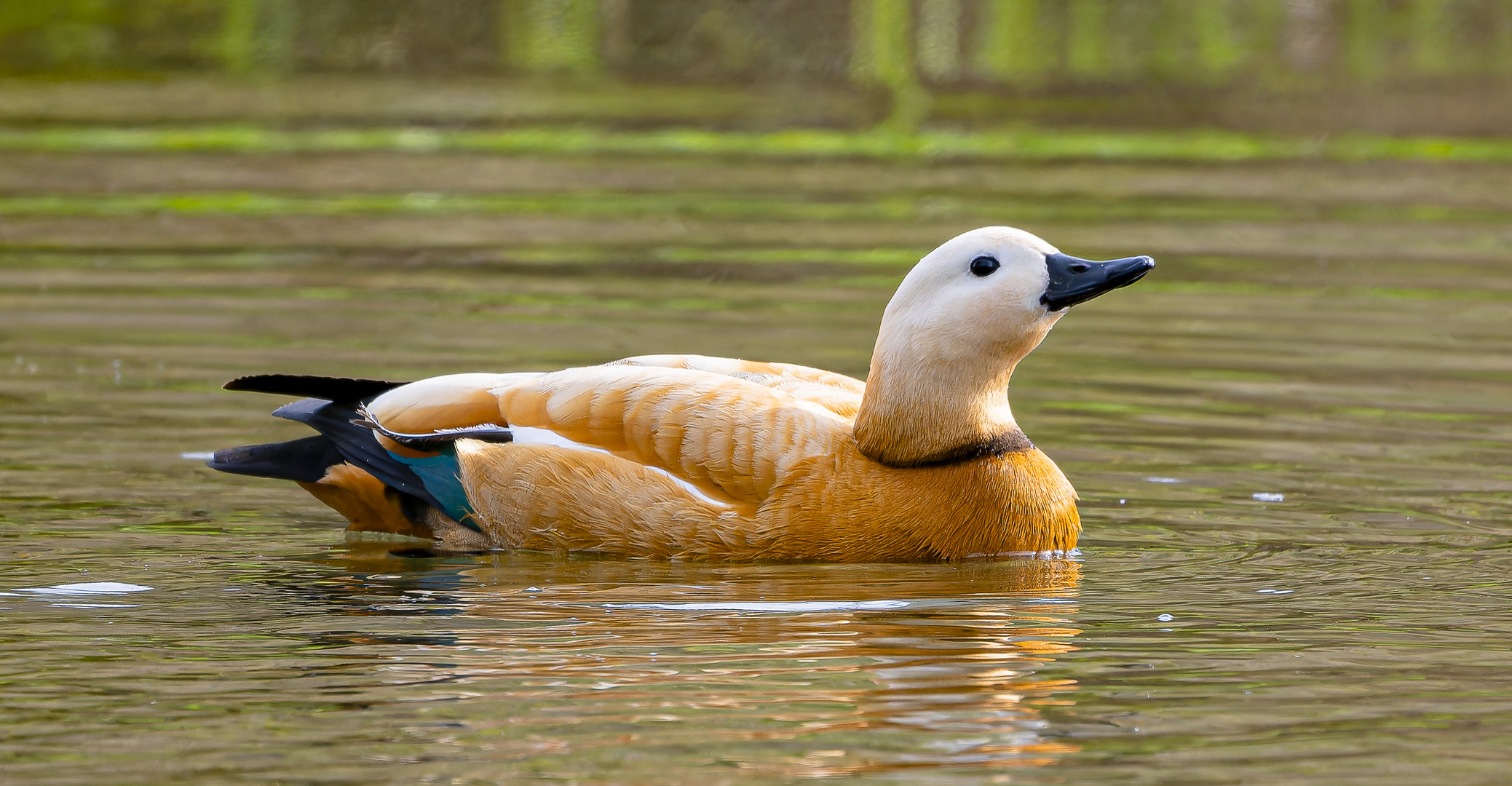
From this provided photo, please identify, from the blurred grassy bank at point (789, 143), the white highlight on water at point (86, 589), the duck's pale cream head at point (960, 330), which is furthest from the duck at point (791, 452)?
the blurred grassy bank at point (789, 143)

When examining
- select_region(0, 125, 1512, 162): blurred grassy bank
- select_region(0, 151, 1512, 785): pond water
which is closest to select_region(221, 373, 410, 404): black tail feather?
select_region(0, 151, 1512, 785): pond water

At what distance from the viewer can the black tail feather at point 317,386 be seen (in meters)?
7.07

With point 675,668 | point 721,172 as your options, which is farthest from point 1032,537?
point 721,172

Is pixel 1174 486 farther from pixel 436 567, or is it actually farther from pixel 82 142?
pixel 82 142

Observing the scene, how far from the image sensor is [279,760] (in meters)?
4.84

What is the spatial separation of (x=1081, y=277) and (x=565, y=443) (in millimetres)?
1825

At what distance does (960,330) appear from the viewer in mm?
6824

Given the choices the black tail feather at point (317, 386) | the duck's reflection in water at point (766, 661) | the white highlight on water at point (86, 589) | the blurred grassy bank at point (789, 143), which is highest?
the blurred grassy bank at point (789, 143)

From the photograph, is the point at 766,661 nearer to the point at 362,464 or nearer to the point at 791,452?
the point at 791,452

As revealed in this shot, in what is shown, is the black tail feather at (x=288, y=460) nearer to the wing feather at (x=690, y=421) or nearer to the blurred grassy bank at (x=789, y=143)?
the wing feather at (x=690, y=421)

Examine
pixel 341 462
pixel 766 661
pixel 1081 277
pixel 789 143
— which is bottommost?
pixel 766 661

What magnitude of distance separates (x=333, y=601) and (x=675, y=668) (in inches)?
54.1

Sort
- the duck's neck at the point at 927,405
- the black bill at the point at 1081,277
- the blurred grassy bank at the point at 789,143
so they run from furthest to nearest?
the blurred grassy bank at the point at 789,143 → the duck's neck at the point at 927,405 → the black bill at the point at 1081,277

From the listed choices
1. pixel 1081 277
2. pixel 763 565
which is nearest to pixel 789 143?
pixel 1081 277
